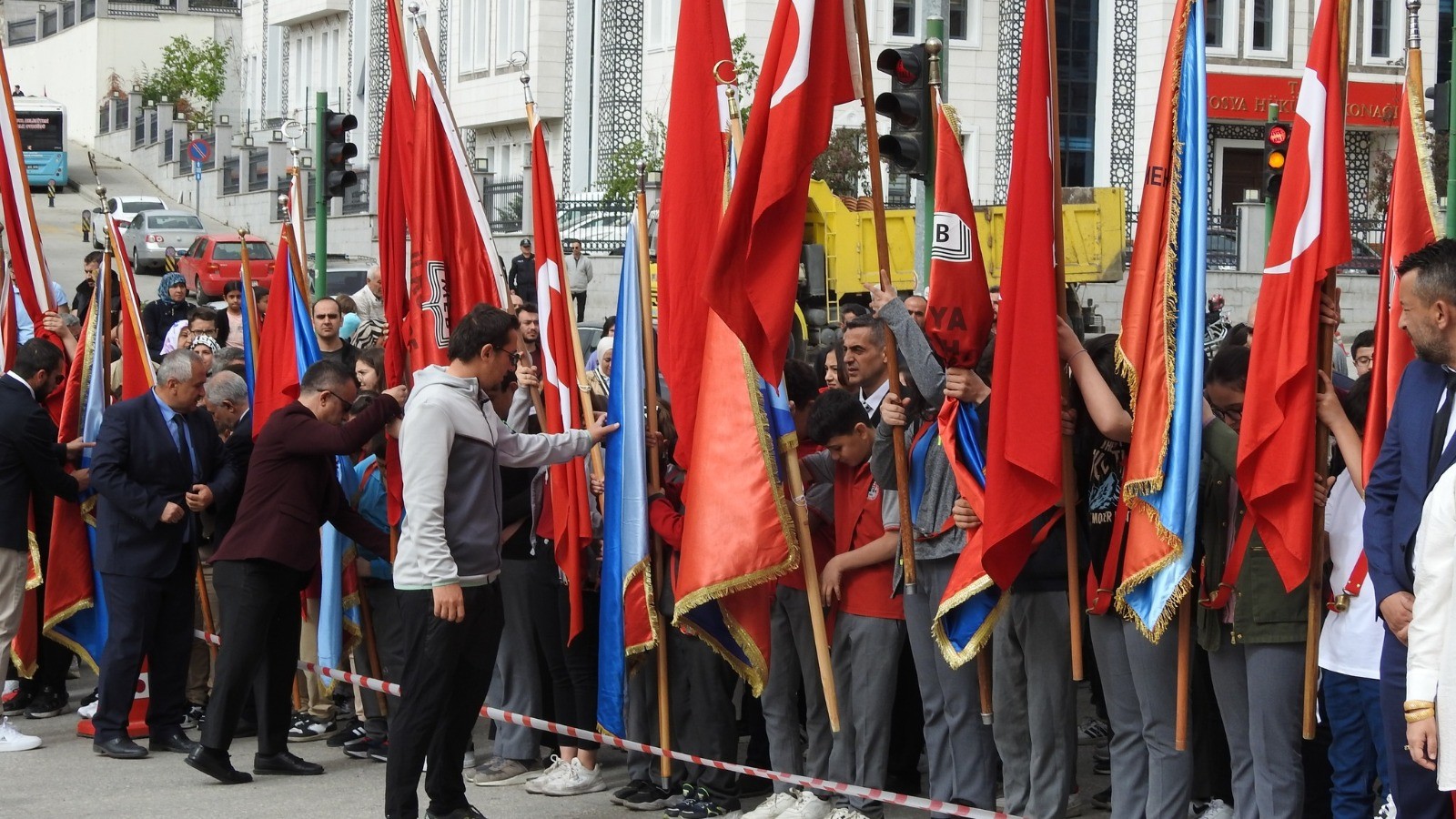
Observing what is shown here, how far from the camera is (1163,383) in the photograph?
649 cm

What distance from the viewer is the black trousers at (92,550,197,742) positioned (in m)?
9.12

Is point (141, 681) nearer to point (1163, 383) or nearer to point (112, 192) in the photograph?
point (1163, 383)

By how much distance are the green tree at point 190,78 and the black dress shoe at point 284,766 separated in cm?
6030

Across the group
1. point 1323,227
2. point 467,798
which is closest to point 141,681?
point 467,798

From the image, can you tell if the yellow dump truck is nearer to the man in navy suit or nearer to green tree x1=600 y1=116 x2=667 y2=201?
green tree x1=600 y1=116 x2=667 y2=201

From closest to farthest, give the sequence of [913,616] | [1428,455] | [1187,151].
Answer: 1. [1428,455]
2. [1187,151]
3. [913,616]

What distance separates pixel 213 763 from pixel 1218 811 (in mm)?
4536

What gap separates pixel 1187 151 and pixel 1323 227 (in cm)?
72

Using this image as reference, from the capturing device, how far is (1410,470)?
5.20 meters

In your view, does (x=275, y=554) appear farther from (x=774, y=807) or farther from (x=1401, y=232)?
(x=1401, y=232)

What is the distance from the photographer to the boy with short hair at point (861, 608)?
7.46 m

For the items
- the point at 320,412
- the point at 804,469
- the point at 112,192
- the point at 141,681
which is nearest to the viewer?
the point at 804,469

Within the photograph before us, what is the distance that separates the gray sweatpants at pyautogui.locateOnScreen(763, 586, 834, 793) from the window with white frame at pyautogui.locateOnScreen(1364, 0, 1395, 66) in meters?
36.6

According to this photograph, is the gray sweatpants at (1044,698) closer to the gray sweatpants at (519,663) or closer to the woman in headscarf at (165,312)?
the gray sweatpants at (519,663)
